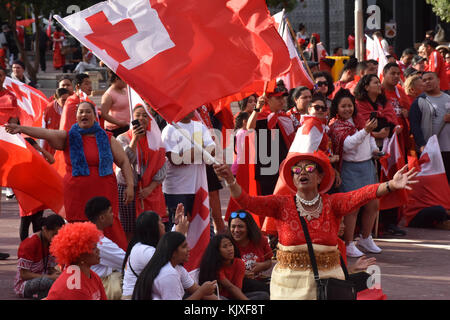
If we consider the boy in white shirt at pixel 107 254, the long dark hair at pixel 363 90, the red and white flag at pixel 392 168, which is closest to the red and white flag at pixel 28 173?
the boy in white shirt at pixel 107 254

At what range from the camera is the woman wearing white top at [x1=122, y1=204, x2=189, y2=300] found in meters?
6.55

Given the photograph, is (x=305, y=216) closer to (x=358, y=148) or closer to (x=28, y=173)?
(x=28, y=173)

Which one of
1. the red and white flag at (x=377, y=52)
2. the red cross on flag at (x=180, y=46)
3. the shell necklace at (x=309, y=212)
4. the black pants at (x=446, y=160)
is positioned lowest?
the shell necklace at (x=309, y=212)

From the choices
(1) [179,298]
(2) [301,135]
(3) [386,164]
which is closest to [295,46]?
(3) [386,164]

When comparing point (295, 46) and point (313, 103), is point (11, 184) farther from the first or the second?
point (295, 46)

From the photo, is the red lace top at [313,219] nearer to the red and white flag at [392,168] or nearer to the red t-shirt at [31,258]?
the red t-shirt at [31,258]

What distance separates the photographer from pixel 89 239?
19.3ft

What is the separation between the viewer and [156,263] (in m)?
6.18

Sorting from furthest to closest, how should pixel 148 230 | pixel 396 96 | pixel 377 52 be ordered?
pixel 377 52 < pixel 396 96 < pixel 148 230

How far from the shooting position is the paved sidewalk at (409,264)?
26.5ft

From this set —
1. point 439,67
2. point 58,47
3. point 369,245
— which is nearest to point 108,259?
point 369,245

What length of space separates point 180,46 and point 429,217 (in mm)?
5038

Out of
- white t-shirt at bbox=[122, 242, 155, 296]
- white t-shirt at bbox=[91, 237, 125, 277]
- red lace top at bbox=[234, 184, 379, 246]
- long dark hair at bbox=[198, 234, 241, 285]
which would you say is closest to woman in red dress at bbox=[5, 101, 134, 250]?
white t-shirt at bbox=[91, 237, 125, 277]

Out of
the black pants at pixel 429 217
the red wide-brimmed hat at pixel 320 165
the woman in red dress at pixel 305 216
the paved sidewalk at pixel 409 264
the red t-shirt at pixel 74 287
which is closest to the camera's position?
the red t-shirt at pixel 74 287
